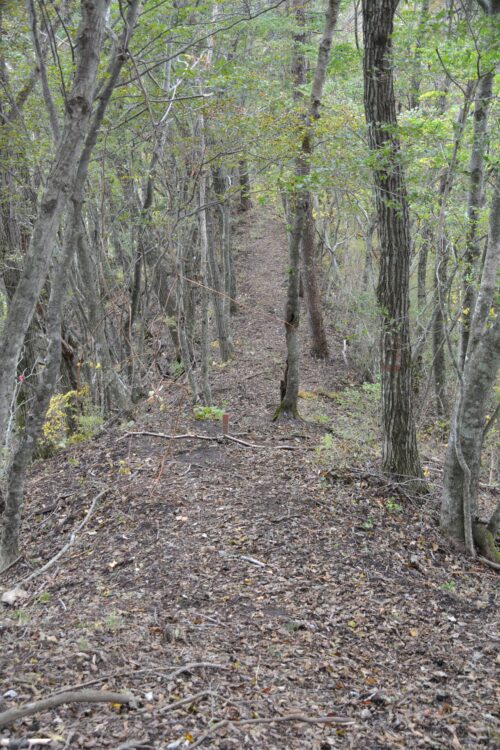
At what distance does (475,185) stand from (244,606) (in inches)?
196

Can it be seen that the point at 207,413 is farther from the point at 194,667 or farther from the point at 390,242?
the point at 194,667

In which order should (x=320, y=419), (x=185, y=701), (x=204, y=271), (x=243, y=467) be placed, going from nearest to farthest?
(x=185, y=701) < (x=243, y=467) < (x=204, y=271) < (x=320, y=419)

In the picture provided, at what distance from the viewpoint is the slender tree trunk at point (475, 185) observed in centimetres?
566

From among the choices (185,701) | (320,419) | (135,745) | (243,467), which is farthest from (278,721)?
(320,419)

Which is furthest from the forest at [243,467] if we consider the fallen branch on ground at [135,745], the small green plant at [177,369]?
the small green plant at [177,369]

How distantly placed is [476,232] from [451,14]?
247 cm

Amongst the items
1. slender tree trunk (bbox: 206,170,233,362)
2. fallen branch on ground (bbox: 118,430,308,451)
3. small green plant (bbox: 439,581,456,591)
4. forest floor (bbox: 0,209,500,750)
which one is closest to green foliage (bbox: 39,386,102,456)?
forest floor (bbox: 0,209,500,750)

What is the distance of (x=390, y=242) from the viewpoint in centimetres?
618

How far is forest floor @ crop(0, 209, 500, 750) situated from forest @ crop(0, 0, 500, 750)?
0.07ft

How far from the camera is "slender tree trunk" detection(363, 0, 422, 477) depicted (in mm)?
5766

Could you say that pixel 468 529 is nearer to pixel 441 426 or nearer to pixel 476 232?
pixel 476 232

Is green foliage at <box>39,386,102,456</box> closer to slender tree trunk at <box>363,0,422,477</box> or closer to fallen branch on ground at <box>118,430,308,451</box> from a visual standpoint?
fallen branch on ground at <box>118,430,308,451</box>

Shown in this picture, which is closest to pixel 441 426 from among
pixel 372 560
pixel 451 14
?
pixel 372 560

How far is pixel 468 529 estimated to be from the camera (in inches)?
229
